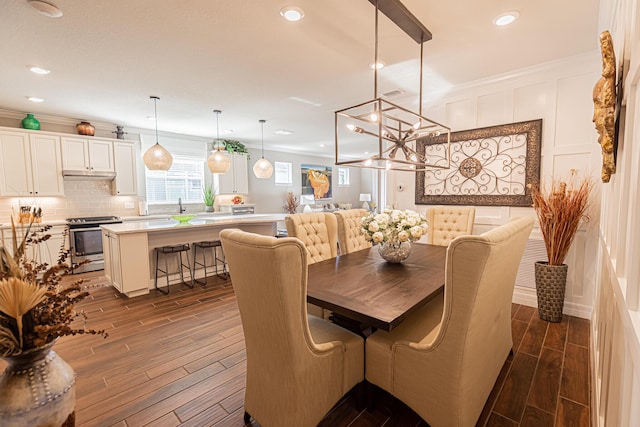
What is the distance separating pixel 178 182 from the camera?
641 cm

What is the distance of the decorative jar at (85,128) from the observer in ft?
16.4

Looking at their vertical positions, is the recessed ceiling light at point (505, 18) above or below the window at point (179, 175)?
above

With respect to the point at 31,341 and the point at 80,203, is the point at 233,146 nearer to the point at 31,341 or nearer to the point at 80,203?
the point at 80,203

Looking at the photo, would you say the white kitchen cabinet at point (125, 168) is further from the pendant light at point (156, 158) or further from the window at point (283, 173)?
the window at point (283, 173)

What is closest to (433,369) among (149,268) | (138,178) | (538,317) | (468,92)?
(538,317)

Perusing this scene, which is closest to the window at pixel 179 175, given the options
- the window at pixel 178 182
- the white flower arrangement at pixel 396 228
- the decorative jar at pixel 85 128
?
the window at pixel 178 182

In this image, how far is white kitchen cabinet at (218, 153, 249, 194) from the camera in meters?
6.94

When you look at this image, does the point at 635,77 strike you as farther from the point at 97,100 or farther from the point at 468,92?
the point at 97,100

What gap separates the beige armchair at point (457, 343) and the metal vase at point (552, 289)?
5.28 feet

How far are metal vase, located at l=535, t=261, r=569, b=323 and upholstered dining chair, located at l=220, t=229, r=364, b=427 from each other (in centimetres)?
238

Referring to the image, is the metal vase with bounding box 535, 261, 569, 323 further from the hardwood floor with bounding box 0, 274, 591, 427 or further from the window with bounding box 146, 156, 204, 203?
the window with bounding box 146, 156, 204, 203

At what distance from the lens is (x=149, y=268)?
389cm

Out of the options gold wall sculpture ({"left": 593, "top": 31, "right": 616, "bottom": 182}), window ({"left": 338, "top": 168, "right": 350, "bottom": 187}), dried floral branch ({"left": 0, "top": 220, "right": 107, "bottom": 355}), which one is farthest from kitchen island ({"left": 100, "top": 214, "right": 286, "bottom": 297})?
window ({"left": 338, "top": 168, "right": 350, "bottom": 187})

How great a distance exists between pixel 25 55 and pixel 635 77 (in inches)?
171
